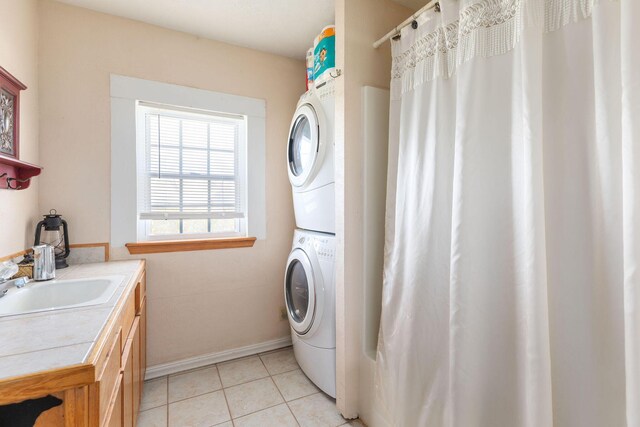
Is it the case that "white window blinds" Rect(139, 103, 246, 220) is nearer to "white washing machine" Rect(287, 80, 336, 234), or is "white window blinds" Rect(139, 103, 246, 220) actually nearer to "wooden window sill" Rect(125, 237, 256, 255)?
"wooden window sill" Rect(125, 237, 256, 255)

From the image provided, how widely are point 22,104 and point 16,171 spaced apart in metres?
0.38

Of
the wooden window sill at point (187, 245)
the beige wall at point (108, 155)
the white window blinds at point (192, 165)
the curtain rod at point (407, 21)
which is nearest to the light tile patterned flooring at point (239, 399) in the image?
the beige wall at point (108, 155)

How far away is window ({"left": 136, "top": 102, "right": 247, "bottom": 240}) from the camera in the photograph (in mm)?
2068

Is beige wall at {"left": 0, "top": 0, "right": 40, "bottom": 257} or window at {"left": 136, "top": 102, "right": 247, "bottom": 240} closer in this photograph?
beige wall at {"left": 0, "top": 0, "right": 40, "bottom": 257}

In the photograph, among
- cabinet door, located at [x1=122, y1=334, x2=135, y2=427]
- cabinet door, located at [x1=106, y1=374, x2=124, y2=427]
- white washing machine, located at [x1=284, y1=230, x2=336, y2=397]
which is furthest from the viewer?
white washing machine, located at [x1=284, y1=230, x2=336, y2=397]

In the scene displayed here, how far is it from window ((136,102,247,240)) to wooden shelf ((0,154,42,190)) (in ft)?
1.94

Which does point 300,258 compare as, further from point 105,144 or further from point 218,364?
point 105,144

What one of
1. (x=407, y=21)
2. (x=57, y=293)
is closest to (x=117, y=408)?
(x=57, y=293)

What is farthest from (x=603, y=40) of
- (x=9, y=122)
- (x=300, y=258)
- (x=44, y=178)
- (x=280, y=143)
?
(x=44, y=178)

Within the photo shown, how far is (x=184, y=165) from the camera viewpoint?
216 cm

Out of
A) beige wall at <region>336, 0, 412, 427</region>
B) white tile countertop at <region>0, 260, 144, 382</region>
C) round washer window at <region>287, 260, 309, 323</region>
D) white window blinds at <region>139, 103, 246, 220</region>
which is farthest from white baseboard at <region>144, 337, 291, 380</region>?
white tile countertop at <region>0, 260, 144, 382</region>

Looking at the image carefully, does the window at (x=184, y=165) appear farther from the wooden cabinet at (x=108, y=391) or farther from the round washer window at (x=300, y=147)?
the wooden cabinet at (x=108, y=391)

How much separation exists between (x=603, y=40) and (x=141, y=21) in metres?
2.44

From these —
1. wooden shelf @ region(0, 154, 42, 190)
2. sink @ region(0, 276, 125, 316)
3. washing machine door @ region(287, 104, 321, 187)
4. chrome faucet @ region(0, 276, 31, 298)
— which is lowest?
sink @ region(0, 276, 125, 316)
